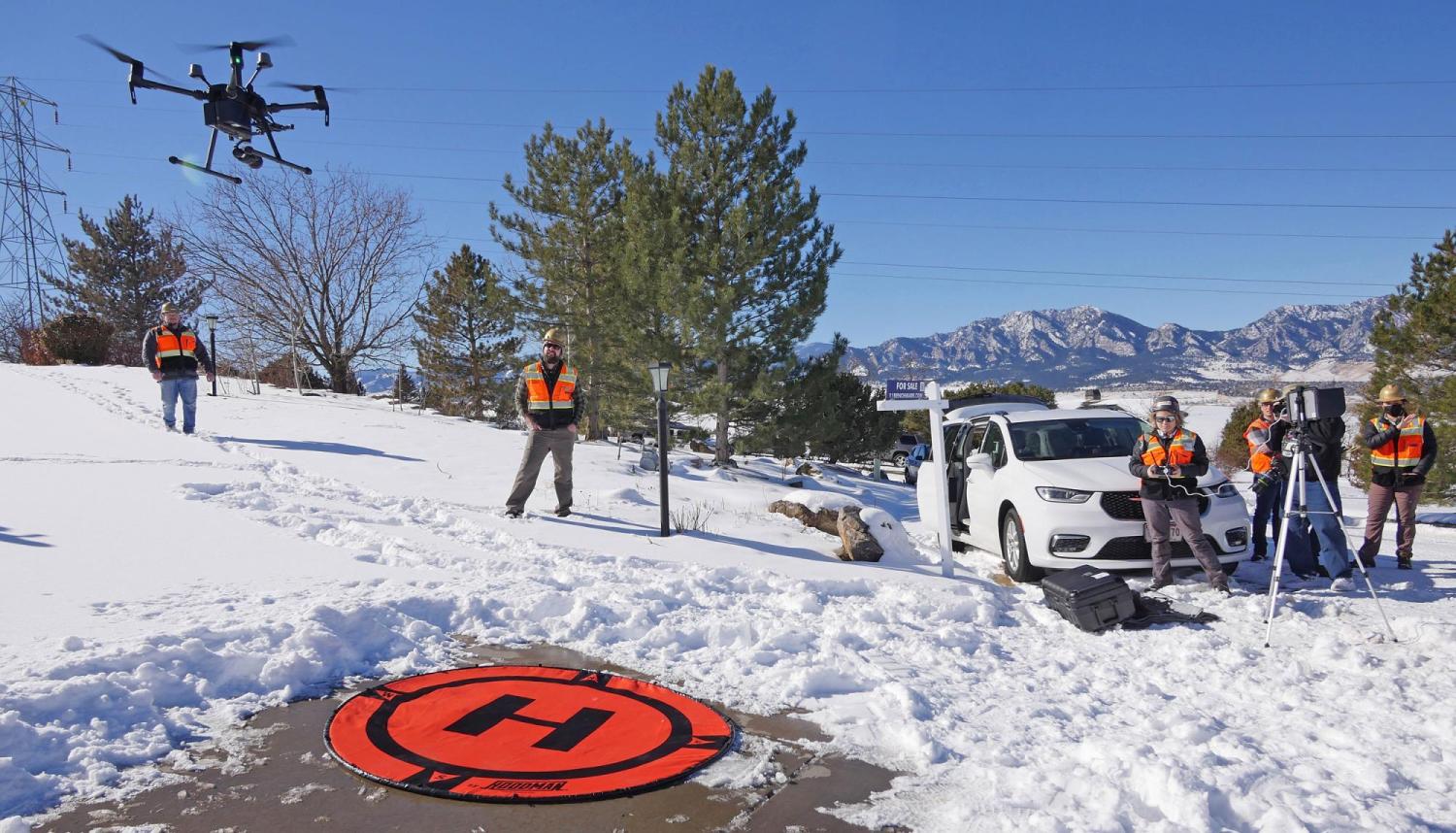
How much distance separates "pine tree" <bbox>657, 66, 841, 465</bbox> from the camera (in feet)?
68.8

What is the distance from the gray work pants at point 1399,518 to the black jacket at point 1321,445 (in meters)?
0.47

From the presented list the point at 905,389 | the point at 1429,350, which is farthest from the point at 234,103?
the point at 1429,350

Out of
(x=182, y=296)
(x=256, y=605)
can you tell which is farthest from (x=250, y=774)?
(x=182, y=296)

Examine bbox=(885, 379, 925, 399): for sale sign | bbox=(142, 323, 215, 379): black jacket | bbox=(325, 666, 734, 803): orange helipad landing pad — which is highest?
bbox=(142, 323, 215, 379): black jacket

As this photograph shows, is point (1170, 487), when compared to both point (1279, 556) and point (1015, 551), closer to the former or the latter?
point (1279, 556)

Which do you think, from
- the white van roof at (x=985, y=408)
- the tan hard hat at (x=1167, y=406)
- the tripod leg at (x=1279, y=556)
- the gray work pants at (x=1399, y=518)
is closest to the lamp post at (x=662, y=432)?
the white van roof at (x=985, y=408)

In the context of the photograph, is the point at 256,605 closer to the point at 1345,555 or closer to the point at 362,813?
the point at 362,813

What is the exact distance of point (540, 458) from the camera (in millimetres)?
8898

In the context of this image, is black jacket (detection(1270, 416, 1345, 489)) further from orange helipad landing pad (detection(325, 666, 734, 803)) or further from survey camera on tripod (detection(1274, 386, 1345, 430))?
orange helipad landing pad (detection(325, 666, 734, 803))

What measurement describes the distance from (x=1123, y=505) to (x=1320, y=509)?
158cm

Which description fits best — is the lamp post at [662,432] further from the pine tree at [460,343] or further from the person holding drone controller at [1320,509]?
the pine tree at [460,343]

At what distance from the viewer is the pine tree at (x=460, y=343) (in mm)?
34500

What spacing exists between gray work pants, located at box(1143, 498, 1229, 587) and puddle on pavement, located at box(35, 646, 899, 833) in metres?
4.17

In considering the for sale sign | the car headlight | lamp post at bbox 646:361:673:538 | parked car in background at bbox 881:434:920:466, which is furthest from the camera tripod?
parked car in background at bbox 881:434:920:466
